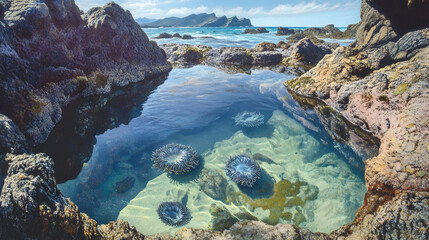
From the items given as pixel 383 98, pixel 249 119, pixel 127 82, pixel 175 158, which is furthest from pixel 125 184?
pixel 127 82

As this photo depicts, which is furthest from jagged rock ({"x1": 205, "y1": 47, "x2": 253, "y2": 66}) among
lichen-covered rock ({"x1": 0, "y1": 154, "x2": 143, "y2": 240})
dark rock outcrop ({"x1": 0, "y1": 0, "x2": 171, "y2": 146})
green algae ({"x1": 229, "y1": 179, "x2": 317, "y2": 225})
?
lichen-covered rock ({"x1": 0, "y1": 154, "x2": 143, "y2": 240})

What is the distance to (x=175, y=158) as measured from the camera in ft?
16.2

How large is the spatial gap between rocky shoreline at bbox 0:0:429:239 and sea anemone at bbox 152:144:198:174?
6.11ft

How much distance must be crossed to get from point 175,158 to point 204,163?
0.76 m

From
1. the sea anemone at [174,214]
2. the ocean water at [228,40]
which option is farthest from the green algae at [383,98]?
the ocean water at [228,40]

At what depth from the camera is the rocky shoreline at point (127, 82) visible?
238 cm

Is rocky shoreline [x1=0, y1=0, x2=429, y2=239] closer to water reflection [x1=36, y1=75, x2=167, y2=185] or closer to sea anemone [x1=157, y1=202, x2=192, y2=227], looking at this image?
water reflection [x1=36, y1=75, x2=167, y2=185]

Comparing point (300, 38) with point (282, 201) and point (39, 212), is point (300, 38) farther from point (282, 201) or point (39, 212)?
point (39, 212)

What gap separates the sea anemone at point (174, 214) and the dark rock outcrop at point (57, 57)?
3760 millimetres

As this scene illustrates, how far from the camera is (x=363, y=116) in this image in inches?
242

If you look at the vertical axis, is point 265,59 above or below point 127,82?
above

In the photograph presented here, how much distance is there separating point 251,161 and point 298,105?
4.63m

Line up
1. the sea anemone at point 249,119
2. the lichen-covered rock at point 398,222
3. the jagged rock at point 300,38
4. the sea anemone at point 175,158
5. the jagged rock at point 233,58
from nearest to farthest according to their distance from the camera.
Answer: the lichen-covered rock at point 398,222 < the sea anemone at point 175,158 < the sea anemone at point 249,119 < the jagged rock at point 233,58 < the jagged rock at point 300,38

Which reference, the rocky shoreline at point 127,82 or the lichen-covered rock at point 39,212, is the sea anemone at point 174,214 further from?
the lichen-covered rock at point 39,212
